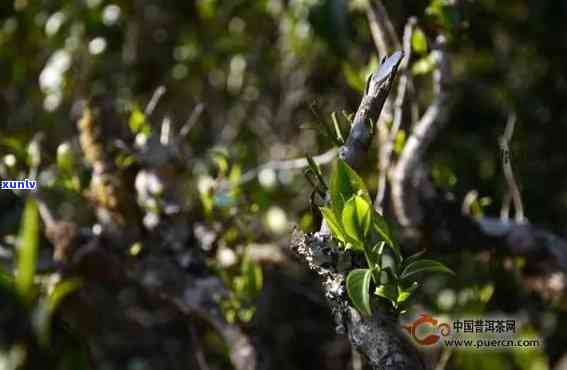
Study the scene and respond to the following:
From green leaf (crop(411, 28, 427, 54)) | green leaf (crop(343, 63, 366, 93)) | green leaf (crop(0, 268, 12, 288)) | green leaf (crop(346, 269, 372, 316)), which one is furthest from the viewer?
green leaf (crop(343, 63, 366, 93))

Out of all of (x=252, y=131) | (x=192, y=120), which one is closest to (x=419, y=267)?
(x=192, y=120)

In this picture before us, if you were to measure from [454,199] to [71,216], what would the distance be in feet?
3.32

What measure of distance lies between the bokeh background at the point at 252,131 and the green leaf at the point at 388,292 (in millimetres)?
468

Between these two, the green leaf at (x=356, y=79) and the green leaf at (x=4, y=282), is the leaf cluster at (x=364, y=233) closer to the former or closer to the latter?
the green leaf at (x=4, y=282)

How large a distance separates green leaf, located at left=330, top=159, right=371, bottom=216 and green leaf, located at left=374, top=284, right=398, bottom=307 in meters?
0.08

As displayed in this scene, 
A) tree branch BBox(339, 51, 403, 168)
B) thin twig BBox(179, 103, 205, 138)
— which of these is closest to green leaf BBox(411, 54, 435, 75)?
thin twig BBox(179, 103, 205, 138)

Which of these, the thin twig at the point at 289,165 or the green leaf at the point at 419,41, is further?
the thin twig at the point at 289,165

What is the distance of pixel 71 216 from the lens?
202cm

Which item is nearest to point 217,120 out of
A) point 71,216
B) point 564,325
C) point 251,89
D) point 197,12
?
point 251,89

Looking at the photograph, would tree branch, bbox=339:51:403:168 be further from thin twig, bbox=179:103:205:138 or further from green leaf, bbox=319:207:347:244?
thin twig, bbox=179:103:205:138
